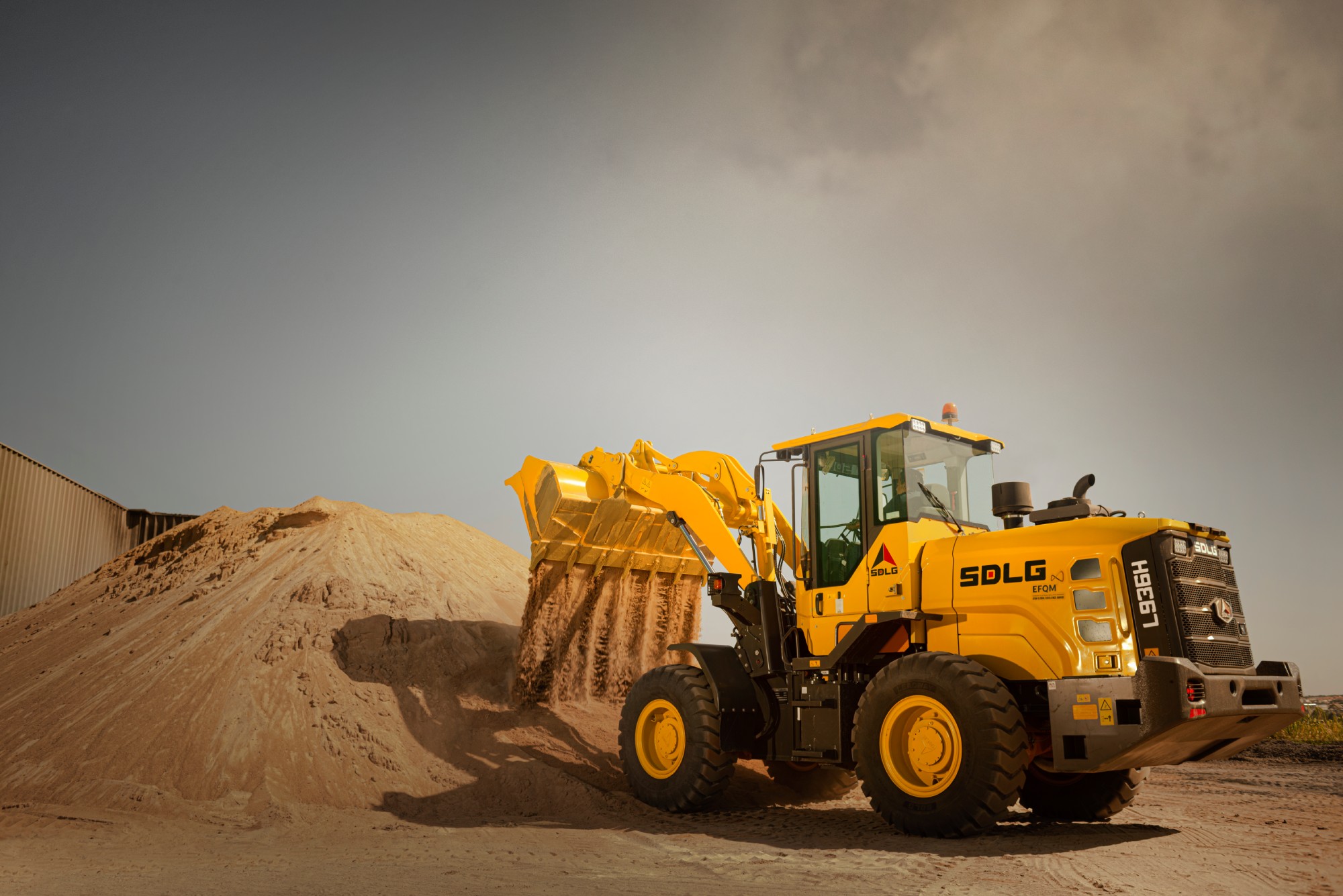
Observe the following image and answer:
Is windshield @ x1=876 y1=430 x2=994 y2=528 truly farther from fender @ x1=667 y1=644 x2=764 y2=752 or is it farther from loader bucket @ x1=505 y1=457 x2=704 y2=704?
loader bucket @ x1=505 y1=457 x2=704 y2=704

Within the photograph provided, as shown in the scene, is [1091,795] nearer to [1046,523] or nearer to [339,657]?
[1046,523]

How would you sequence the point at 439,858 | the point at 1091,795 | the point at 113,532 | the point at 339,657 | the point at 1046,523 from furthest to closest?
the point at 113,532 < the point at 339,657 < the point at 1091,795 < the point at 1046,523 < the point at 439,858

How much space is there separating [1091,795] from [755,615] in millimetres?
3511

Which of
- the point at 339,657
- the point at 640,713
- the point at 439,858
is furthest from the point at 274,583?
the point at 439,858

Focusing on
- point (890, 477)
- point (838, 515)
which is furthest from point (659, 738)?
point (890, 477)

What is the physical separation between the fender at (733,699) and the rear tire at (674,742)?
3.0 inches

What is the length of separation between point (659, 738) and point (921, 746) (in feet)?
10.1

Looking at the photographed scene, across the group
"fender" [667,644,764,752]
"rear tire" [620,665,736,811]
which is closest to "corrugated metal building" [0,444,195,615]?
"rear tire" [620,665,736,811]

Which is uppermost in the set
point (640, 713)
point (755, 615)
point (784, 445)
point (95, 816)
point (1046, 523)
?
point (784, 445)

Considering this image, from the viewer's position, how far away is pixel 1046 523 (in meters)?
8.09

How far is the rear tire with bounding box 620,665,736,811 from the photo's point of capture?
9172mm

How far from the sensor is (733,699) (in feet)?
30.9

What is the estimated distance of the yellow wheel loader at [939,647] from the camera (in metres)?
7.09

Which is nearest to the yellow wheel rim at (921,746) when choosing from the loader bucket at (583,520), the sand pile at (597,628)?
the loader bucket at (583,520)
